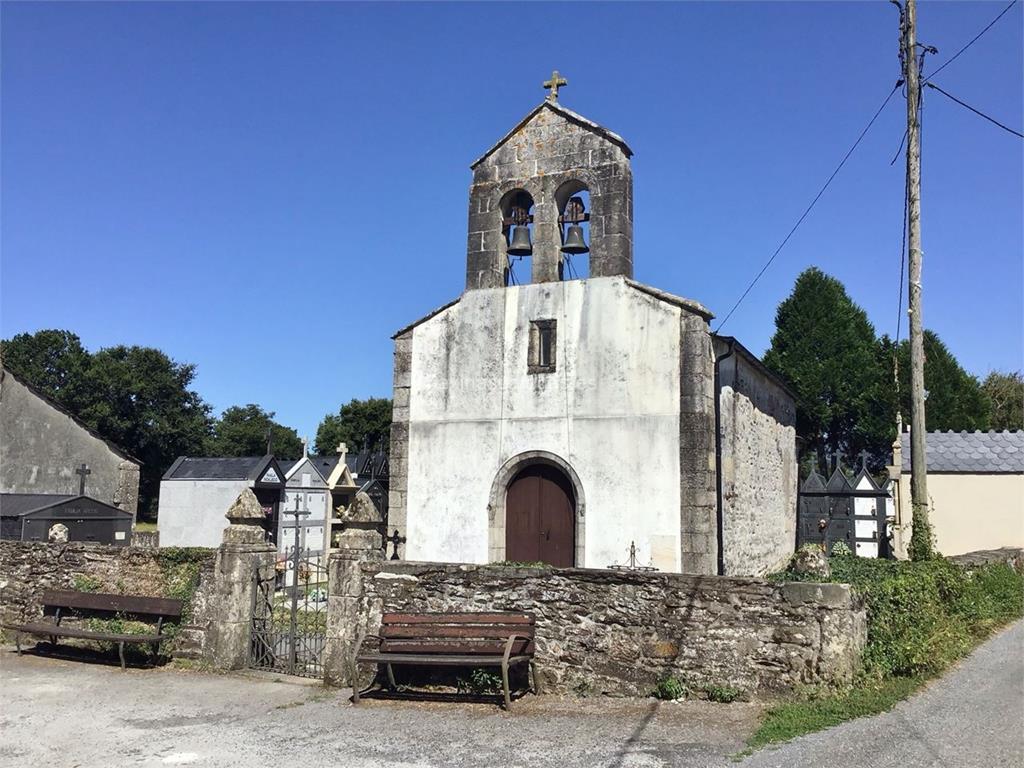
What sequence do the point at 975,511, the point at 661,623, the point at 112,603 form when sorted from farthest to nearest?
the point at 975,511
the point at 112,603
the point at 661,623

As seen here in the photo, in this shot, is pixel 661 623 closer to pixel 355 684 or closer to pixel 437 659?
pixel 437 659

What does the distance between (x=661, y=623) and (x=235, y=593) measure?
215 inches

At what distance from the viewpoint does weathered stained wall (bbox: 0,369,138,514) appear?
24859 mm

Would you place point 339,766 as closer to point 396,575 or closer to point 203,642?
point 396,575

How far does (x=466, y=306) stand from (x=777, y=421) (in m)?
8.87

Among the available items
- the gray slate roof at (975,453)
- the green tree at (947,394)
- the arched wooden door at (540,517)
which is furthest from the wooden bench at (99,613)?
the green tree at (947,394)

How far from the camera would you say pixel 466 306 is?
45.1 feet

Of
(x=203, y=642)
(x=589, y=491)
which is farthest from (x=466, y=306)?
(x=203, y=642)

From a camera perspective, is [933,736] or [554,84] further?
[554,84]

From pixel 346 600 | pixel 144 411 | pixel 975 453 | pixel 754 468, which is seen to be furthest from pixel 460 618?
pixel 144 411

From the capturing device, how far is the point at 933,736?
21.2 ft

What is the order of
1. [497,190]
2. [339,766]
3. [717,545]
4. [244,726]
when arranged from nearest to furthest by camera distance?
[339,766], [244,726], [717,545], [497,190]

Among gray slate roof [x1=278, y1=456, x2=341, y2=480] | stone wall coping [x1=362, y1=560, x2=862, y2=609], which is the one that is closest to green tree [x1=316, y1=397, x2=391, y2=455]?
gray slate roof [x1=278, y1=456, x2=341, y2=480]

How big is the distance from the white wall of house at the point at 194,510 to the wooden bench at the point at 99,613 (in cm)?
1250
